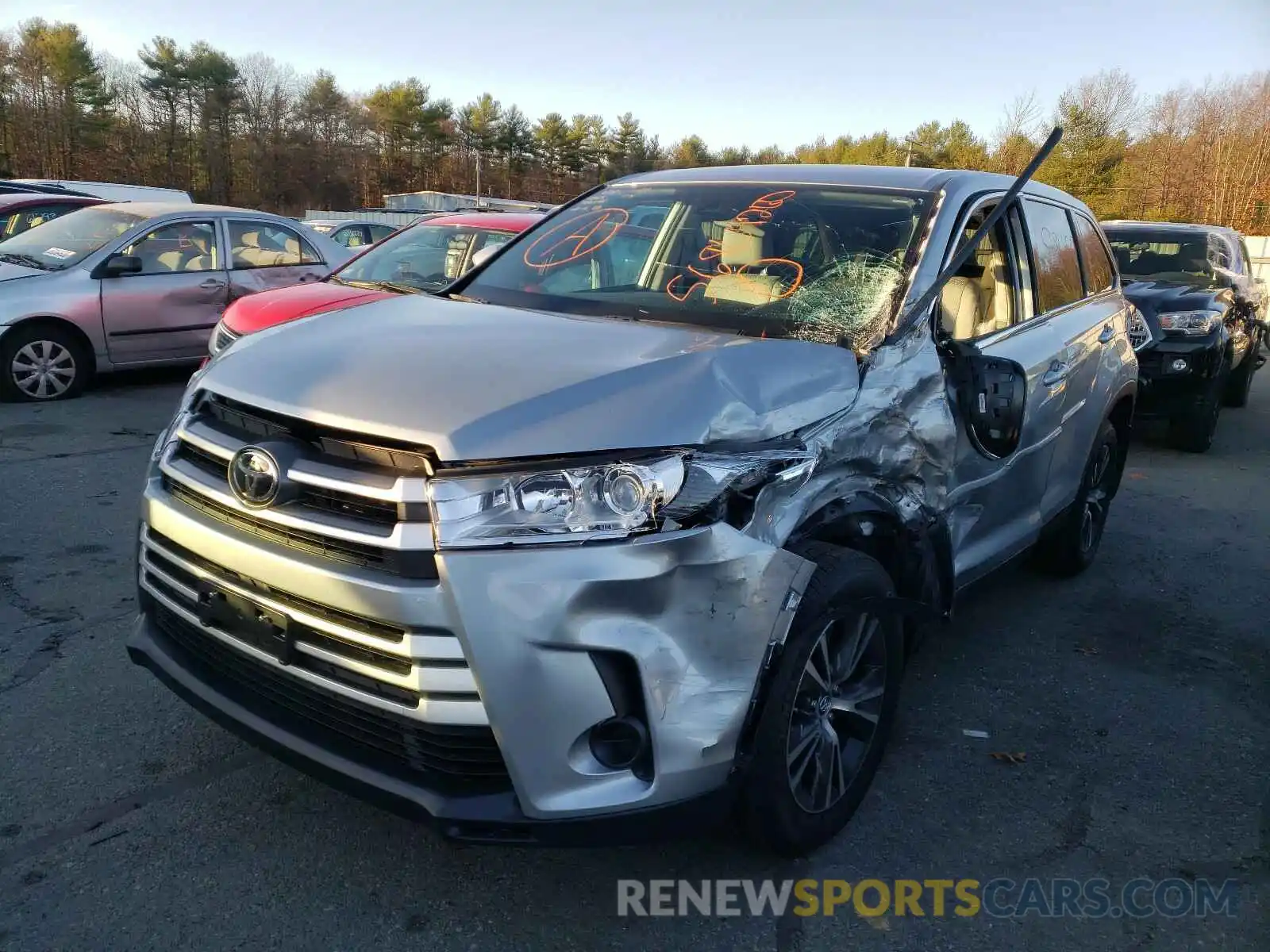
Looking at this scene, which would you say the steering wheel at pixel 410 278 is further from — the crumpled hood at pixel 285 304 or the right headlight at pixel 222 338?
the right headlight at pixel 222 338

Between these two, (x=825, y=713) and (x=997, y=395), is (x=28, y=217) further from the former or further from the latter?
(x=825, y=713)

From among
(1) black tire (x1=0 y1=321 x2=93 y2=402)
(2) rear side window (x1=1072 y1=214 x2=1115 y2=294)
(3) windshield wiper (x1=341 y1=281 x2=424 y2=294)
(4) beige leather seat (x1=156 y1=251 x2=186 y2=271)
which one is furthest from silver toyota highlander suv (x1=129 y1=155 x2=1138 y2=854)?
(4) beige leather seat (x1=156 y1=251 x2=186 y2=271)

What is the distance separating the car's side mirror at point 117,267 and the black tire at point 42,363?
57 cm

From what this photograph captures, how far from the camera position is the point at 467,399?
7.26ft

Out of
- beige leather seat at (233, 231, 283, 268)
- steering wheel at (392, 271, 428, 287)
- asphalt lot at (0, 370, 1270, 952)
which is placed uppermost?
beige leather seat at (233, 231, 283, 268)

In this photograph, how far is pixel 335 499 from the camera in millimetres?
2176

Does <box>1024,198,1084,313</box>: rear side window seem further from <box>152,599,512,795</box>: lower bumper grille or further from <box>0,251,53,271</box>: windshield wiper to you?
<box>0,251,53,271</box>: windshield wiper

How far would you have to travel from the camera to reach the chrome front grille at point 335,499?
6.80 ft

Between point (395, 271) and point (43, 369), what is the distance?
3.09 meters

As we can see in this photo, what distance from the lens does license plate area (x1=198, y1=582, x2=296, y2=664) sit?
227 cm

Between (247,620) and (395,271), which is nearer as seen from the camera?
(247,620)

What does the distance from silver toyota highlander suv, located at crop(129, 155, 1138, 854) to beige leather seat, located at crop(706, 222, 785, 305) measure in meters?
0.01

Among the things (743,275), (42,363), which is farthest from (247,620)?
(42,363)

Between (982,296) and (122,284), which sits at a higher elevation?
(982,296)
